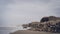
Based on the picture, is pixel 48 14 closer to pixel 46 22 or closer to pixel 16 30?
pixel 46 22

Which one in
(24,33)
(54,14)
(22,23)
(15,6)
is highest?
(15,6)

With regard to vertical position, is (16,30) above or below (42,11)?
below

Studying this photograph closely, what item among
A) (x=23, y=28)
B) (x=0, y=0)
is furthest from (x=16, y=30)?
(x=0, y=0)

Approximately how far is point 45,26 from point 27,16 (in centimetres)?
32

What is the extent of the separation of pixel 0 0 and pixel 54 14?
89cm

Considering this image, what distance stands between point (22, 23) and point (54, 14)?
52 centimetres

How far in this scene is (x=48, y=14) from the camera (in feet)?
6.37

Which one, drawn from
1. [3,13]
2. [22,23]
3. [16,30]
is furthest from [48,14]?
[3,13]

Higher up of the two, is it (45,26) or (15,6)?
(15,6)

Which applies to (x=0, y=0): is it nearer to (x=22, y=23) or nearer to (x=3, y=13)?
(x=3, y=13)

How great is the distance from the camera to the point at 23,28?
76.1 inches

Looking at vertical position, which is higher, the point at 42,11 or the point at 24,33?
the point at 42,11

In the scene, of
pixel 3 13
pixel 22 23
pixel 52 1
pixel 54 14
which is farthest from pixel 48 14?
pixel 3 13

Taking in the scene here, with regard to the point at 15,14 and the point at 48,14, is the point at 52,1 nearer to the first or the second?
the point at 48,14
